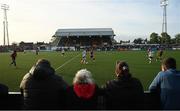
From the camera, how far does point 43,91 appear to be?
6598mm

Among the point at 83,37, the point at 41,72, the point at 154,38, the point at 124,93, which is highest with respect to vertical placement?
the point at 83,37

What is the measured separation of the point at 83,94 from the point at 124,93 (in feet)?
2.35

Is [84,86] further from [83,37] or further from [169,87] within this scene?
[83,37]

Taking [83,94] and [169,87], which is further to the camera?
[169,87]

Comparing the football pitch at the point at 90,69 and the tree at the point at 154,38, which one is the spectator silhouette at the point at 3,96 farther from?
the tree at the point at 154,38

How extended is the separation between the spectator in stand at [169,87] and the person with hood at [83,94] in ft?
4.67

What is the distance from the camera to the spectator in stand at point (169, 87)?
6957mm

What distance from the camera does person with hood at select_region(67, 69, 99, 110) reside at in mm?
6137

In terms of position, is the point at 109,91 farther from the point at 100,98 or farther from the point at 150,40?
the point at 150,40

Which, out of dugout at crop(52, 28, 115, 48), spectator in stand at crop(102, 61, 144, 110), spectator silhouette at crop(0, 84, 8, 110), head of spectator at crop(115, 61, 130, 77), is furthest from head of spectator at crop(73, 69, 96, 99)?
dugout at crop(52, 28, 115, 48)

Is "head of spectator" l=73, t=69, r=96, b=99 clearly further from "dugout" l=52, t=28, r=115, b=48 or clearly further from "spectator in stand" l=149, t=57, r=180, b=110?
"dugout" l=52, t=28, r=115, b=48

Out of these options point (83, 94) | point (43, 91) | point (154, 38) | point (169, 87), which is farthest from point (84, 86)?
point (154, 38)

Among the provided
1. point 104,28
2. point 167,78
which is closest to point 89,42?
point 104,28

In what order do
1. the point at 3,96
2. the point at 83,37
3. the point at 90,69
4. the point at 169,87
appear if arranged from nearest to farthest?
1. the point at 3,96
2. the point at 169,87
3. the point at 90,69
4. the point at 83,37
